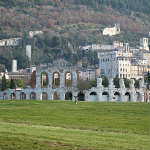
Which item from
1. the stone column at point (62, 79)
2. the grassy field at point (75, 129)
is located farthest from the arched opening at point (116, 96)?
the grassy field at point (75, 129)

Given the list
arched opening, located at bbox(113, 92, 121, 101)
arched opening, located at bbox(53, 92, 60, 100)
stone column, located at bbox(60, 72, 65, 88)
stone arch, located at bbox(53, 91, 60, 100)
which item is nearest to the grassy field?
arched opening, located at bbox(113, 92, 121, 101)

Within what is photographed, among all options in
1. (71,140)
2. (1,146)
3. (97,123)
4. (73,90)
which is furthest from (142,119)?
(73,90)

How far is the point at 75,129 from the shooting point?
4088cm

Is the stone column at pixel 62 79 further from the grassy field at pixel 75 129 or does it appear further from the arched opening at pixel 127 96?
the grassy field at pixel 75 129

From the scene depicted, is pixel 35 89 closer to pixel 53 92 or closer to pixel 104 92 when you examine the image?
pixel 53 92

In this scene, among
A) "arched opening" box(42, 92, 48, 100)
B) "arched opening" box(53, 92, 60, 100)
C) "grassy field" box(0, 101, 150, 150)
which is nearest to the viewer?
"grassy field" box(0, 101, 150, 150)

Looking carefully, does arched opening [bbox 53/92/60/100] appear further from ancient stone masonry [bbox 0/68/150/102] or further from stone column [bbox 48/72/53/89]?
stone column [bbox 48/72/53/89]

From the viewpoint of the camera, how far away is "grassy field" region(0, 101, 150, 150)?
33.2 m

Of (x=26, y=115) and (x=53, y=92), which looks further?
(x=53, y=92)

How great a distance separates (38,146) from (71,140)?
251 centimetres

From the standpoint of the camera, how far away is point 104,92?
117312mm

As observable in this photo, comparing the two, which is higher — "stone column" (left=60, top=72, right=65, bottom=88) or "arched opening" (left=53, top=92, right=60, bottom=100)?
"stone column" (left=60, top=72, right=65, bottom=88)

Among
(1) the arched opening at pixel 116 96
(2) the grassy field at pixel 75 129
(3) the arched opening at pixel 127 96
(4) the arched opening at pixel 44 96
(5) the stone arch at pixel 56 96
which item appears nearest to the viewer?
(2) the grassy field at pixel 75 129

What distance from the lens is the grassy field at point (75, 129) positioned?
33188 mm
